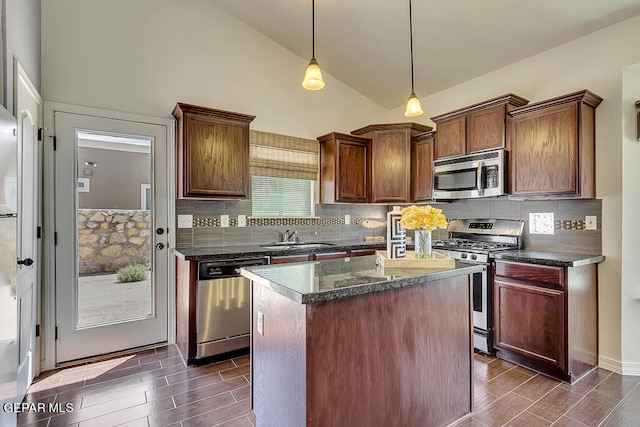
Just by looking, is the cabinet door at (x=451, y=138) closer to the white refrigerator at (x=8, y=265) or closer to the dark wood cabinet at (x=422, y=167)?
the dark wood cabinet at (x=422, y=167)

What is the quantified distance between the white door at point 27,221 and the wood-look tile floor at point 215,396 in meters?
0.30

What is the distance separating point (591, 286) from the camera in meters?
2.81

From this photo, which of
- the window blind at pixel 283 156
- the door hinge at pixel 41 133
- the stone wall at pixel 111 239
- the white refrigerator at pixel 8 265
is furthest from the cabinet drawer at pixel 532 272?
the door hinge at pixel 41 133

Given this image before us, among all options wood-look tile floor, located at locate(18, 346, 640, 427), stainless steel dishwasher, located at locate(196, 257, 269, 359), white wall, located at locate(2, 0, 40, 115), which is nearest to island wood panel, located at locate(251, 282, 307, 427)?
wood-look tile floor, located at locate(18, 346, 640, 427)

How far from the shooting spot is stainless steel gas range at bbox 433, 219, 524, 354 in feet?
10.1

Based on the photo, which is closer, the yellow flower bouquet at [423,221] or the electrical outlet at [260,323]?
the electrical outlet at [260,323]

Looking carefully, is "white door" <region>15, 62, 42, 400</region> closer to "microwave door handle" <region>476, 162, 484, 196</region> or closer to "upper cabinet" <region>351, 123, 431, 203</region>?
"upper cabinet" <region>351, 123, 431, 203</region>

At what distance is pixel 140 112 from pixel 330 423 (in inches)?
121

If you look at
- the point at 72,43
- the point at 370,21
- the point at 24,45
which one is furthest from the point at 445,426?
the point at 72,43

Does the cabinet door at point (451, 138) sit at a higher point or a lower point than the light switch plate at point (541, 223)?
higher

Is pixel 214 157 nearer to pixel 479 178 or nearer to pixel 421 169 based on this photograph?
pixel 421 169

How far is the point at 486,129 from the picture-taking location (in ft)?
11.0

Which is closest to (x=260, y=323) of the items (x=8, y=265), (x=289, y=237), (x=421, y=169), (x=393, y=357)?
(x=393, y=357)

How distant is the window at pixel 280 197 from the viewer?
391 centimetres
